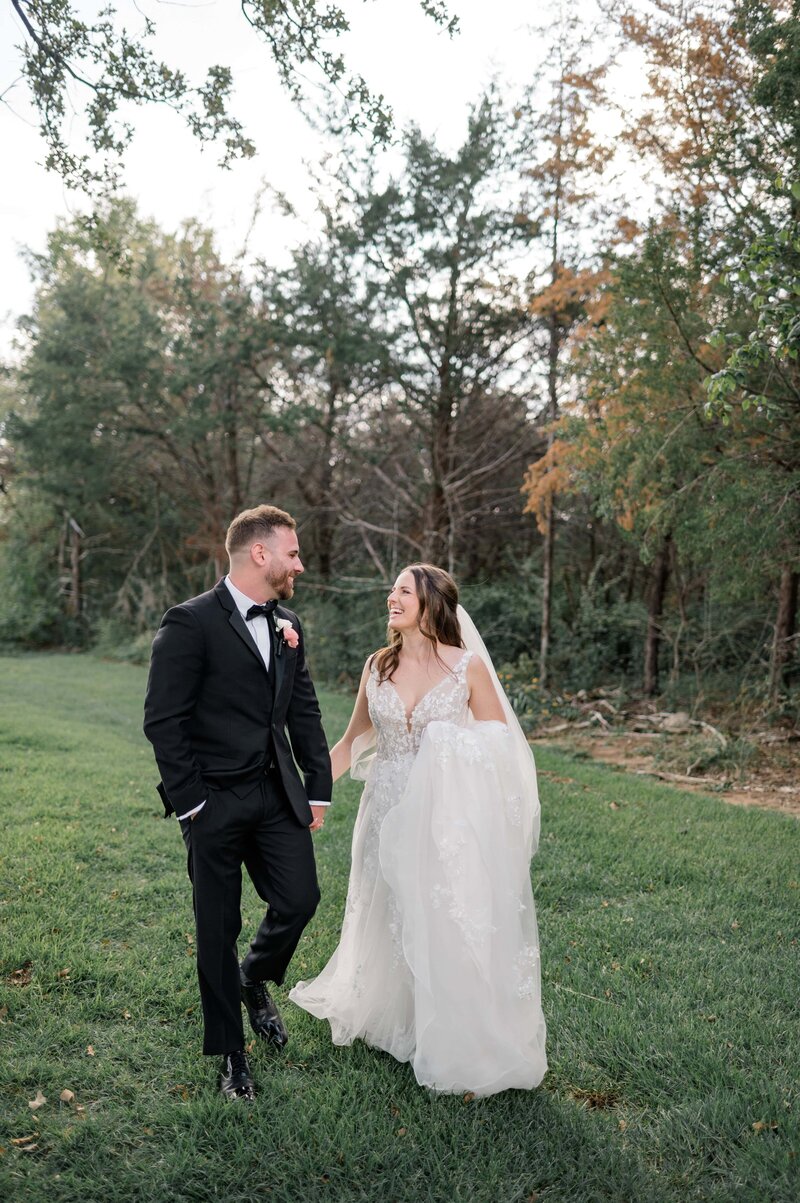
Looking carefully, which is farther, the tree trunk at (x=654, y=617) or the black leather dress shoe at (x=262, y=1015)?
the tree trunk at (x=654, y=617)

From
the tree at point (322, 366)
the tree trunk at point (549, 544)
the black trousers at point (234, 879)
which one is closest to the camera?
the black trousers at point (234, 879)

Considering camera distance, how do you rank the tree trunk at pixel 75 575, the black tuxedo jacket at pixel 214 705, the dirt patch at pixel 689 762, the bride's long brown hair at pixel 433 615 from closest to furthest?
the black tuxedo jacket at pixel 214 705
the bride's long brown hair at pixel 433 615
the dirt patch at pixel 689 762
the tree trunk at pixel 75 575

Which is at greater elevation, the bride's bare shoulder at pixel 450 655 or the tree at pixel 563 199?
the tree at pixel 563 199

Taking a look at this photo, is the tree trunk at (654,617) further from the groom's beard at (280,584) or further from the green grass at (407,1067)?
the groom's beard at (280,584)

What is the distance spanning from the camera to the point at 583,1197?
2.89 meters

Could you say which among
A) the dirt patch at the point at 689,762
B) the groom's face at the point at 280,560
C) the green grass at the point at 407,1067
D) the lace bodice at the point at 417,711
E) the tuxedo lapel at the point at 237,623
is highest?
the groom's face at the point at 280,560

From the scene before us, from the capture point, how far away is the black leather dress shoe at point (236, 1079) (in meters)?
3.39

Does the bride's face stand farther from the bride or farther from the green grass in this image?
the green grass

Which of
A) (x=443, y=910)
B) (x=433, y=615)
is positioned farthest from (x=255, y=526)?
(x=443, y=910)

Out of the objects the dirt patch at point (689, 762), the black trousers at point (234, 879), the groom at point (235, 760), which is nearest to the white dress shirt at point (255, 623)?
the groom at point (235, 760)

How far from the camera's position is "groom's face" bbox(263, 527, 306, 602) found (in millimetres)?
3619

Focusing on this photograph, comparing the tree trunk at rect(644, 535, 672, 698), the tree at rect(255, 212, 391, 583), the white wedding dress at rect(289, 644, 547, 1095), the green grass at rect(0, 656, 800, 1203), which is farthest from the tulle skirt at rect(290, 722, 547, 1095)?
the tree at rect(255, 212, 391, 583)

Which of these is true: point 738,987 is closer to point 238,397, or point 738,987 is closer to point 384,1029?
point 384,1029

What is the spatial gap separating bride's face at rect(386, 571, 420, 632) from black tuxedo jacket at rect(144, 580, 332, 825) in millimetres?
579
